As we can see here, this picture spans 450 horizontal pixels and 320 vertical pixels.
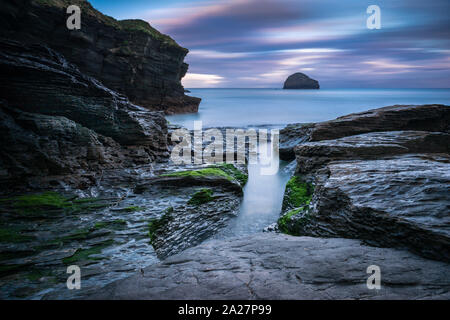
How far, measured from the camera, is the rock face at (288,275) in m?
3.18

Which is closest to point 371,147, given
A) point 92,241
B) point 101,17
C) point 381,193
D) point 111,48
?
point 381,193

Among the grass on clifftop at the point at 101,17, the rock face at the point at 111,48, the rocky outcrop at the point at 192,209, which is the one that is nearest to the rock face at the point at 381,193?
the rocky outcrop at the point at 192,209

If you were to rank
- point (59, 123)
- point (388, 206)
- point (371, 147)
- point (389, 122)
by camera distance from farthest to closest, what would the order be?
point (389, 122) → point (59, 123) → point (371, 147) → point (388, 206)

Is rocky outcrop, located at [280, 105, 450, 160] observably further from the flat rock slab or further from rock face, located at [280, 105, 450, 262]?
the flat rock slab

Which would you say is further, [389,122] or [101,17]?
[101,17]

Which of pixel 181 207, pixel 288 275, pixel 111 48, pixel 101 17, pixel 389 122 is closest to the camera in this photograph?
pixel 288 275

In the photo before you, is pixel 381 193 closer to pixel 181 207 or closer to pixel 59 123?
pixel 181 207

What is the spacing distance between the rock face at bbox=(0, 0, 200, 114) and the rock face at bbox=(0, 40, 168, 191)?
21.5 meters

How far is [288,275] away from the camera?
364 cm

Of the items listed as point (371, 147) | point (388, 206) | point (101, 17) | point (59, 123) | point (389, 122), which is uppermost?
point (101, 17)

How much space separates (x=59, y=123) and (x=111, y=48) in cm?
2998

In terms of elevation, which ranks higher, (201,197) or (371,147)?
(371,147)
